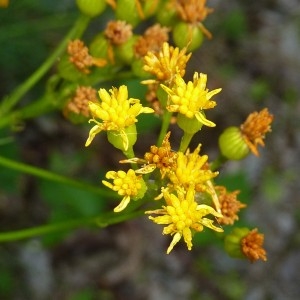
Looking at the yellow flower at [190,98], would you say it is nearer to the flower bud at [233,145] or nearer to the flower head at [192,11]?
the flower bud at [233,145]

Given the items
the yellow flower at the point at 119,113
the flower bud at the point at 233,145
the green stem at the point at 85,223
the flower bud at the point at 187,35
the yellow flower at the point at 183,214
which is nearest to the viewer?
the yellow flower at the point at 183,214

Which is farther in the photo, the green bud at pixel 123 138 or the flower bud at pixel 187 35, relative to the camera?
the flower bud at pixel 187 35

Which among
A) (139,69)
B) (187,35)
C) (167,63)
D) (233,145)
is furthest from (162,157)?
(187,35)

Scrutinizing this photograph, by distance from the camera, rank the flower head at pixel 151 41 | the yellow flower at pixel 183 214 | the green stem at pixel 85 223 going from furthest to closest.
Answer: the flower head at pixel 151 41 → the green stem at pixel 85 223 → the yellow flower at pixel 183 214

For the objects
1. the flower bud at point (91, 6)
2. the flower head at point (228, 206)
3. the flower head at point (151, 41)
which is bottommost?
the flower head at point (228, 206)

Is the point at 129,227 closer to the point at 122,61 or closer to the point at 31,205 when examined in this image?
the point at 31,205

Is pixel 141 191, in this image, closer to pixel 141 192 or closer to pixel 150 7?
pixel 141 192

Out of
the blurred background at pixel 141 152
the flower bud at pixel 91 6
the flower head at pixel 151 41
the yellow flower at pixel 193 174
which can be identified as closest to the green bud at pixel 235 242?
the yellow flower at pixel 193 174

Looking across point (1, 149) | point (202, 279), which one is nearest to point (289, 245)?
point (202, 279)
